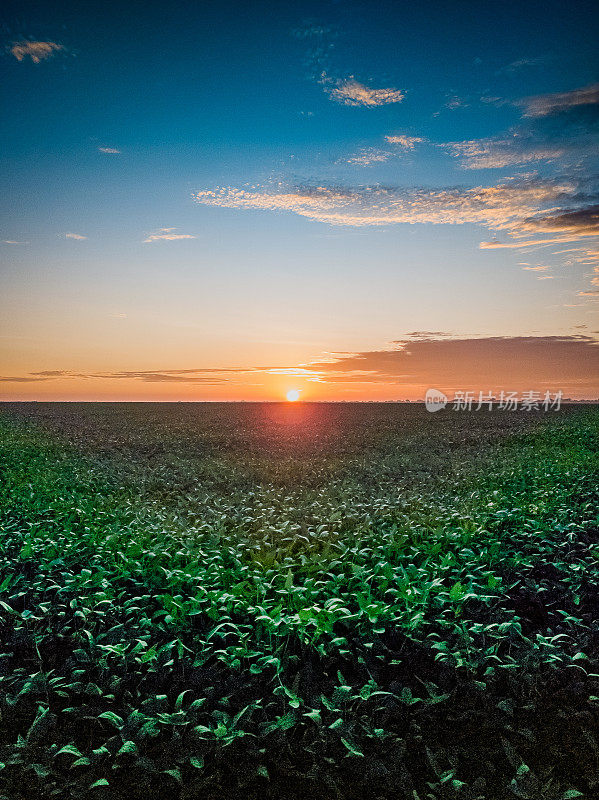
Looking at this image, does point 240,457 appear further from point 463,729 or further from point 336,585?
point 463,729

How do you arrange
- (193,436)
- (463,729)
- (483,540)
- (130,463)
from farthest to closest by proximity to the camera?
(193,436) → (130,463) → (483,540) → (463,729)

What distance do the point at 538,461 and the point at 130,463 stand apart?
12367 millimetres

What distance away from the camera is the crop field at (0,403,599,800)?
457 centimetres

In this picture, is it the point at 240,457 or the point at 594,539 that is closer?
the point at 594,539

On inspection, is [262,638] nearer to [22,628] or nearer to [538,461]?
[22,628]

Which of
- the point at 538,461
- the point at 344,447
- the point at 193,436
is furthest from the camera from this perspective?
the point at 193,436

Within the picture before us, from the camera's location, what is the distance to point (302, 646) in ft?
20.0

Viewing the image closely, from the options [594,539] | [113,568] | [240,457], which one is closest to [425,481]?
[594,539]

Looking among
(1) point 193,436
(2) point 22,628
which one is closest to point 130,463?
(1) point 193,436

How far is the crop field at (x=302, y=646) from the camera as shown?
457 centimetres

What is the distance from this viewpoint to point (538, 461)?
1662 centimetres

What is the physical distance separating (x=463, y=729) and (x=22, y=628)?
4.86m

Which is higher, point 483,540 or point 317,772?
point 483,540

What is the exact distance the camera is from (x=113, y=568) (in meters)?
8.47
